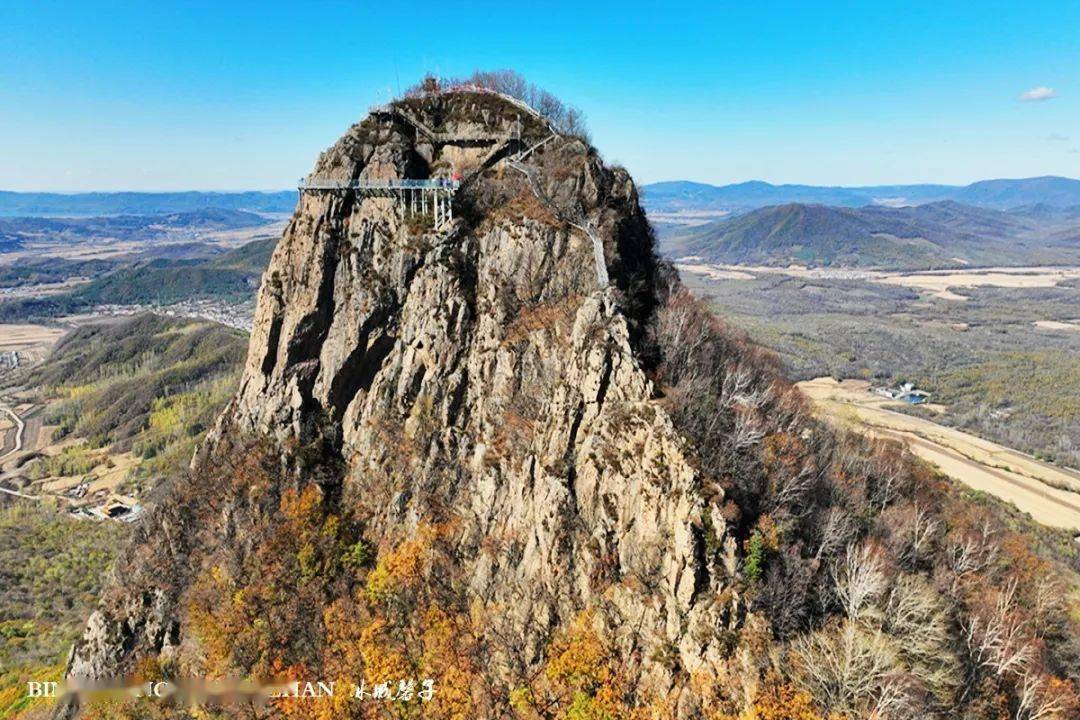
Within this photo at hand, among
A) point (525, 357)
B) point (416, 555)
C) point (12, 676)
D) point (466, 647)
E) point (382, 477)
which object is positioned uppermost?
point (525, 357)

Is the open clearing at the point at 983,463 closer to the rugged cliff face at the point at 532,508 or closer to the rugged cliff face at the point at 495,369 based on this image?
the rugged cliff face at the point at 532,508

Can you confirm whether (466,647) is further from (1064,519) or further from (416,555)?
(1064,519)

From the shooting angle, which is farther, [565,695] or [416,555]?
[416,555]

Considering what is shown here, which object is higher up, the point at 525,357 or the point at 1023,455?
the point at 525,357

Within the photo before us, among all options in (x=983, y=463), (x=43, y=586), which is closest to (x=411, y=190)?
(x=43, y=586)

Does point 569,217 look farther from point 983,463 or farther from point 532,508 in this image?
point 983,463

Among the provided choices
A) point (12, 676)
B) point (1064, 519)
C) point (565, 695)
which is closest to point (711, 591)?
point (565, 695)

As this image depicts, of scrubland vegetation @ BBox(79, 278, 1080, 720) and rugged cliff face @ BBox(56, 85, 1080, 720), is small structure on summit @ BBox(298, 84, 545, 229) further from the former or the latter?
scrubland vegetation @ BBox(79, 278, 1080, 720)
